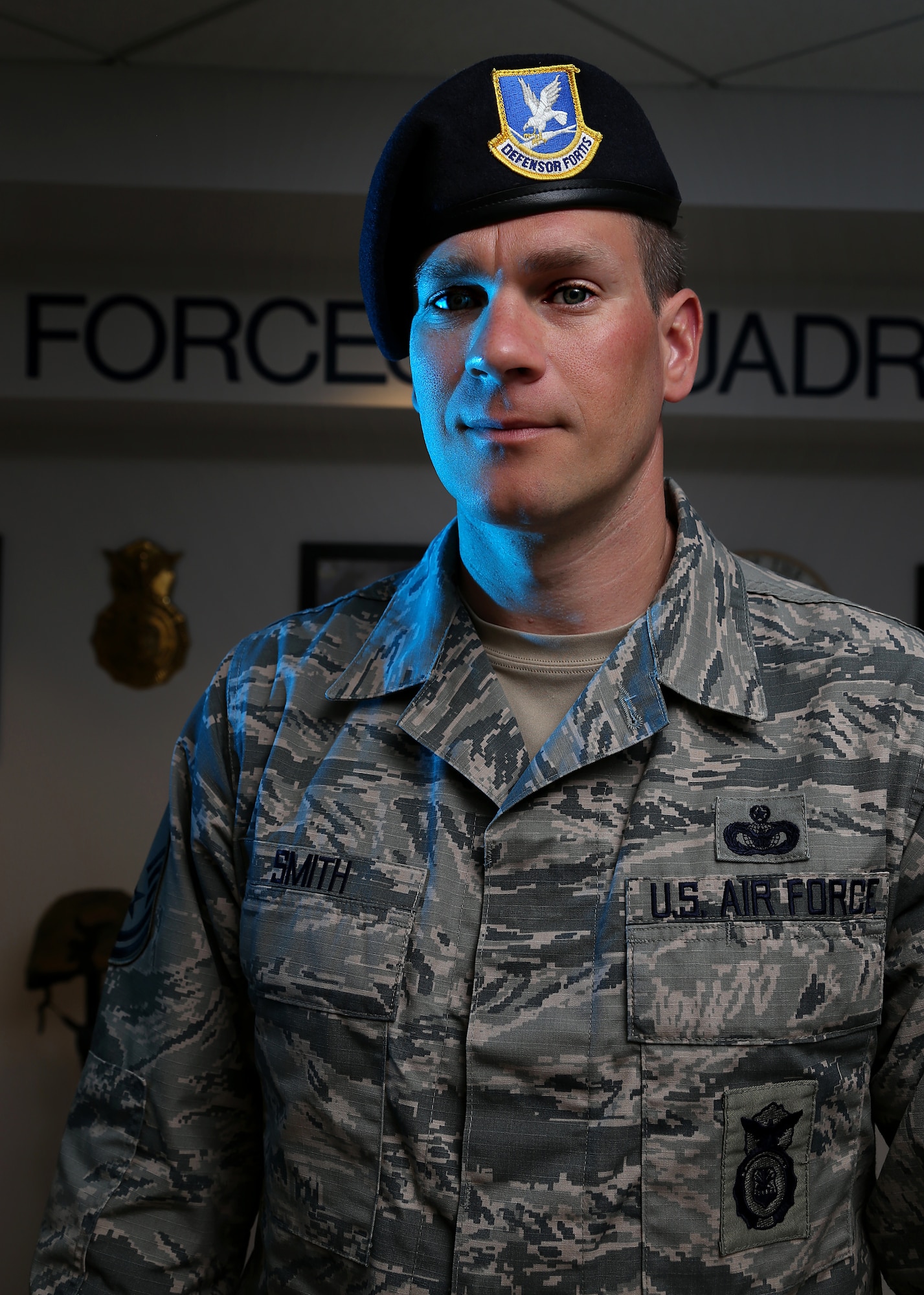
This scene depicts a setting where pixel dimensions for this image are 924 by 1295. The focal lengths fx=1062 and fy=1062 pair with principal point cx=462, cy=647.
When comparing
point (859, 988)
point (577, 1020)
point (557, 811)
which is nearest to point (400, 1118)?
point (577, 1020)

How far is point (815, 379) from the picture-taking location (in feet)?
9.05

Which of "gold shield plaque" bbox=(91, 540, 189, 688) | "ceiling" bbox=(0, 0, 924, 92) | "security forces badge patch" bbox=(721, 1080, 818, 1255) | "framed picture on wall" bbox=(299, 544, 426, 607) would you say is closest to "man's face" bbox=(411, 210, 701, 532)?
"security forces badge patch" bbox=(721, 1080, 818, 1255)

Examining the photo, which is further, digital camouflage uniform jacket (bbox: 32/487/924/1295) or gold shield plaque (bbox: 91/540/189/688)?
gold shield plaque (bbox: 91/540/189/688)

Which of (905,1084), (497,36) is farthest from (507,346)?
(497,36)

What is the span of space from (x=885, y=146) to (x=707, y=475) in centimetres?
98

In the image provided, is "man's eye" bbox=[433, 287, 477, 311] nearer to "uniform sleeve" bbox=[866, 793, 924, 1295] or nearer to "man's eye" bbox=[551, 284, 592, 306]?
"man's eye" bbox=[551, 284, 592, 306]

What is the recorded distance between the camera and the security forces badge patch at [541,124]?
85 centimetres

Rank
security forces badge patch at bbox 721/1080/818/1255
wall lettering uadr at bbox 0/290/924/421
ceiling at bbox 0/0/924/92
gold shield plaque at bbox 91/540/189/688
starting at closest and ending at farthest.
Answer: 1. security forces badge patch at bbox 721/1080/818/1255
2. ceiling at bbox 0/0/924/92
3. wall lettering uadr at bbox 0/290/924/421
4. gold shield plaque at bbox 91/540/189/688

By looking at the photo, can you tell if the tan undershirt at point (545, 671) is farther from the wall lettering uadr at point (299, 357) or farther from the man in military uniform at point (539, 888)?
the wall lettering uadr at point (299, 357)

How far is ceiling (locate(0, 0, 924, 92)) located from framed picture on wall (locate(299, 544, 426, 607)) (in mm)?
1209

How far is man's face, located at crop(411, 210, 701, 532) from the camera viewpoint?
826mm

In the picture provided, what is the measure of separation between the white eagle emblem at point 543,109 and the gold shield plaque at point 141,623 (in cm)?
235

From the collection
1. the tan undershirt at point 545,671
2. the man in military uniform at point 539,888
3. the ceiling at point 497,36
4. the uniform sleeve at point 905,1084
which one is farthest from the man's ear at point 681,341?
the ceiling at point 497,36

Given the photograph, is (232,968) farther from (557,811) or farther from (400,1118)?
(557,811)
